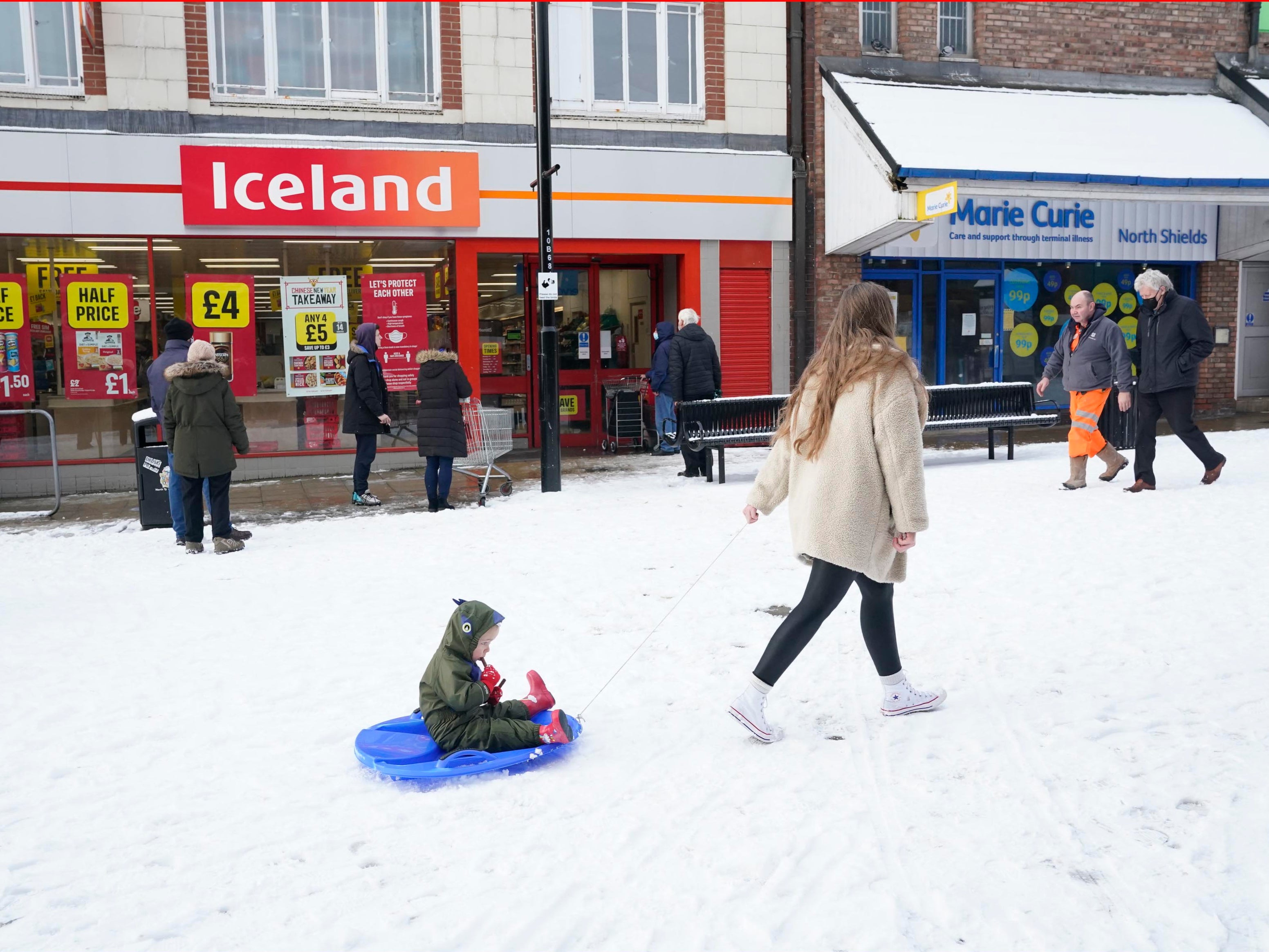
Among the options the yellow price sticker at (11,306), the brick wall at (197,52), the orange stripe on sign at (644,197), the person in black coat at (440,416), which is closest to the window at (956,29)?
the orange stripe on sign at (644,197)

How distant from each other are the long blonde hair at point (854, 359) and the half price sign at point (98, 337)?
11097 mm

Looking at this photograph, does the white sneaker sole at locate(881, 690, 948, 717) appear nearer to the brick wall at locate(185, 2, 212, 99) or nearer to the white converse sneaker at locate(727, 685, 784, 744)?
the white converse sneaker at locate(727, 685, 784, 744)

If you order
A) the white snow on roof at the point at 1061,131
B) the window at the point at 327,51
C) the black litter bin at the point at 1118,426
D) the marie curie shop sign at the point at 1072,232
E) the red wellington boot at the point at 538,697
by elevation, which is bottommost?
the red wellington boot at the point at 538,697

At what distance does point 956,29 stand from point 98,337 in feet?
40.6

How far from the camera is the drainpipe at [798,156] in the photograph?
15109 millimetres

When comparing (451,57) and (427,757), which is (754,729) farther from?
(451,57)

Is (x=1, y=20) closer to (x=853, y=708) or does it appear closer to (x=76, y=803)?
(x=76, y=803)

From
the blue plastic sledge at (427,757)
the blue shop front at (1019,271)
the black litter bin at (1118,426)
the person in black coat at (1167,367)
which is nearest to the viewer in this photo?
the blue plastic sledge at (427,757)

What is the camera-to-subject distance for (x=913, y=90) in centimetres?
1526

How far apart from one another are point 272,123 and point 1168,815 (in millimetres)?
→ 12709

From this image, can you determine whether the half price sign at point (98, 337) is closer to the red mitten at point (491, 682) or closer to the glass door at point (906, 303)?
the glass door at point (906, 303)

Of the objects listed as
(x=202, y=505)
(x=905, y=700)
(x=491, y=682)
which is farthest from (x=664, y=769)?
Answer: (x=202, y=505)

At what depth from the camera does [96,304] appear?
1307cm

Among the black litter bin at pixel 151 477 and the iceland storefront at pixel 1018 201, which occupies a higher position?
the iceland storefront at pixel 1018 201
